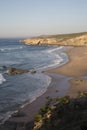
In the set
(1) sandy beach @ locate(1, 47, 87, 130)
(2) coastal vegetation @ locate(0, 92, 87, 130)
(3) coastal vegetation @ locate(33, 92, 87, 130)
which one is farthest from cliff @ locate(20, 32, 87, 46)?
(3) coastal vegetation @ locate(33, 92, 87, 130)

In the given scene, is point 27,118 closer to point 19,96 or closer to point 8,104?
point 8,104

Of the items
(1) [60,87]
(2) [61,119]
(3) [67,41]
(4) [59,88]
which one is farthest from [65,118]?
(3) [67,41]

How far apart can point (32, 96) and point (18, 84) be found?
19.6 ft

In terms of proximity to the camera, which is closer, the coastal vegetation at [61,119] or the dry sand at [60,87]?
the coastal vegetation at [61,119]

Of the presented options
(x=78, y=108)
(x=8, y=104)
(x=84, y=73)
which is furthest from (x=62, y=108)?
(x=84, y=73)

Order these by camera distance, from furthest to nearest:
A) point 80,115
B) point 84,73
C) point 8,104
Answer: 1. point 84,73
2. point 8,104
3. point 80,115

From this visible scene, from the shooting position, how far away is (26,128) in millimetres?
14688

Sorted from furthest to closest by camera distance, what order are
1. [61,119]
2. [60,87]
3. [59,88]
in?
[60,87], [59,88], [61,119]

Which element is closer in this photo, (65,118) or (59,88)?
(65,118)

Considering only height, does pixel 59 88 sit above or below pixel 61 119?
below

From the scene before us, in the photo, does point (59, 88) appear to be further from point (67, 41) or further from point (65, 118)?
point (67, 41)

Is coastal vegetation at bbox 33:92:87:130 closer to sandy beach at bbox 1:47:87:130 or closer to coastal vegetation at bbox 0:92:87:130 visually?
coastal vegetation at bbox 0:92:87:130

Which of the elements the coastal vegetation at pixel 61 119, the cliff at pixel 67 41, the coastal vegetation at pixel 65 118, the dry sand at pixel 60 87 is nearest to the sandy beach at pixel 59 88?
the dry sand at pixel 60 87

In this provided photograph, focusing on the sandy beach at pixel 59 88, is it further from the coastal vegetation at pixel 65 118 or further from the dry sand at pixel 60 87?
the coastal vegetation at pixel 65 118
